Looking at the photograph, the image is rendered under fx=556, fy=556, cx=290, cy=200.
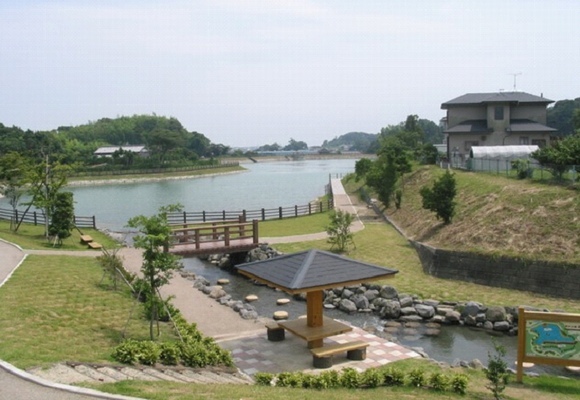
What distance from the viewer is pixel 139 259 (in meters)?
20.0

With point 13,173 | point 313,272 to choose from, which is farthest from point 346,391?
point 13,173

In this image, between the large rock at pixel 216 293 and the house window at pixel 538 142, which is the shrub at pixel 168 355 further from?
the house window at pixel 538 142

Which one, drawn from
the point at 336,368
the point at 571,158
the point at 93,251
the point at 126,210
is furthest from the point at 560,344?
the point at 126,210

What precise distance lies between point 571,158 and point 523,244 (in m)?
5.14

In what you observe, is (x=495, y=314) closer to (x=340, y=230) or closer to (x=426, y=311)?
(x=426, y=311)

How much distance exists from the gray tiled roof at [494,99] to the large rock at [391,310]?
27634 mm

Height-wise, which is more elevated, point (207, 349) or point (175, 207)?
point (175, 207)

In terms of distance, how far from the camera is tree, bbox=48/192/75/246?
2123 cm

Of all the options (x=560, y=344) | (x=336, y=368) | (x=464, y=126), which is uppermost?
(x=464, y=126)

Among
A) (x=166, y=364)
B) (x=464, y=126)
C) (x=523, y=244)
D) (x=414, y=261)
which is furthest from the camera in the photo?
(x=464, y=126)

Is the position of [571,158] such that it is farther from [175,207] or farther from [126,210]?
[126,210]

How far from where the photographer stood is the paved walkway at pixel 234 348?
7.10 m

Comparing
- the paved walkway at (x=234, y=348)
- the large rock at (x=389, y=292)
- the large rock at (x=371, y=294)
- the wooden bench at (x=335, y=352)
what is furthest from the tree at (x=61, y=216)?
the wooden bench at (x=335, y=352)

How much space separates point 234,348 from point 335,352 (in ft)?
7.48
